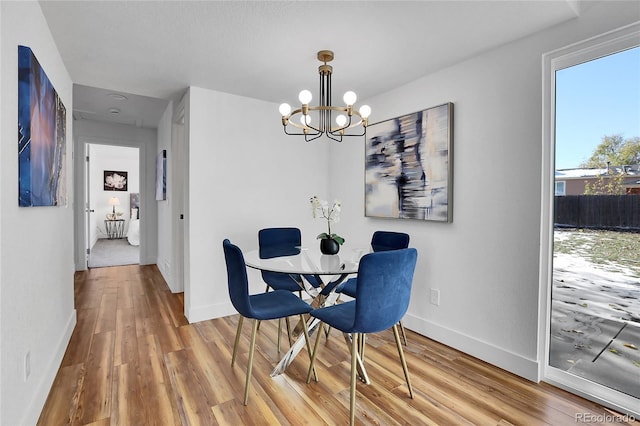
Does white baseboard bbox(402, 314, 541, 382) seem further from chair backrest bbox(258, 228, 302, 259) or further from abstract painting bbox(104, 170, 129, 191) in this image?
abstract painting bbox(104, 170, 129, 191)

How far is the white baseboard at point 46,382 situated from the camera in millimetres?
1639

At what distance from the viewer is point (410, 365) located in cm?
238

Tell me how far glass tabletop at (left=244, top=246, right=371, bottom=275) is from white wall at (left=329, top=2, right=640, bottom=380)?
0.81 m

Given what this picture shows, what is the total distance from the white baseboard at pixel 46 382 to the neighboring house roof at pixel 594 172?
10.9 ft

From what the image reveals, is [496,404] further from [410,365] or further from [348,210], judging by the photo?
[348,210]

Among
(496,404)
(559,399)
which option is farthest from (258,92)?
(559,399)

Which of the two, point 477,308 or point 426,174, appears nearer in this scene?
point 477,308

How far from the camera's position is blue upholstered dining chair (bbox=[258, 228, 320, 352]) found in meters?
2.85

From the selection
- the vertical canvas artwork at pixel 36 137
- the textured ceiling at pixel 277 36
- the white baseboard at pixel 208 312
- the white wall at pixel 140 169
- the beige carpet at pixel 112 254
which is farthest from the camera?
the beige carpet at pixel 112 254

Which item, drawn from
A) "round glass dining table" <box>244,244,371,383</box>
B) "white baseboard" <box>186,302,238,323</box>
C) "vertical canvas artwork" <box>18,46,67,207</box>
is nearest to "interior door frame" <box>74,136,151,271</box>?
"white baseboard" <box>186,302,238,323</box>

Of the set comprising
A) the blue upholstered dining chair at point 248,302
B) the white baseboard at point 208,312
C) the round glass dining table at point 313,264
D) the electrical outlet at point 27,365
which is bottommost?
the white baseboard at point 208,312

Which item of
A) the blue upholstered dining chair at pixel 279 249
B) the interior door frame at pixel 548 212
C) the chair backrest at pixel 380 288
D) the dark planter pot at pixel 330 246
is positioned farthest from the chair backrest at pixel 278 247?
the interior door frame at pixel 548 212

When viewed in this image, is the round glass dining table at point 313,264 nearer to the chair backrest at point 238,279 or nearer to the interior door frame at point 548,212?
the chair backrest at point 238,279

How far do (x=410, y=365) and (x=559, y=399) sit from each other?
0.90 meters
